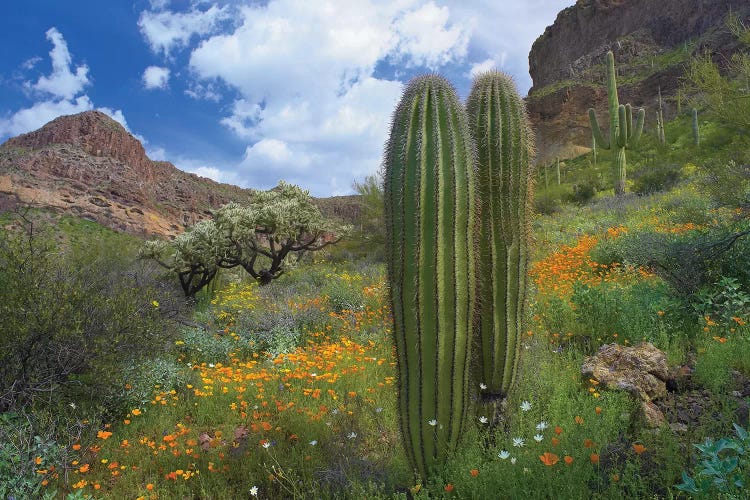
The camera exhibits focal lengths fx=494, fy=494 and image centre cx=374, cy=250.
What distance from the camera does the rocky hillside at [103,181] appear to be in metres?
52.7

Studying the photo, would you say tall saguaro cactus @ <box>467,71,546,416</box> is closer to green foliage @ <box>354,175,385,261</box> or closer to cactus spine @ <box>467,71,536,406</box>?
cactus spine @ <box>467,71,536,406</box>

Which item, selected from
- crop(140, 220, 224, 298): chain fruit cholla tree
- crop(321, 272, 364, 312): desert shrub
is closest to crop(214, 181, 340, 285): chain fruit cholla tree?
crop(140, 220, 224, 298): chain fruit cholla tree

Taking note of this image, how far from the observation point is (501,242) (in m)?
3.43

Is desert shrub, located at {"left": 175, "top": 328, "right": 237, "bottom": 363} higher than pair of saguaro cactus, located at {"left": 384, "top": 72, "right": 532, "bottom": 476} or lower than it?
lower

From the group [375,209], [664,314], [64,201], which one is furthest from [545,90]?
[664,314]

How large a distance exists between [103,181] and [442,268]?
223 ft

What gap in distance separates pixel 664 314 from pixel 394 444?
366 cm

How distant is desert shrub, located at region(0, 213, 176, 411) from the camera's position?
14.3ft

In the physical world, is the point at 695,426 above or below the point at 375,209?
below

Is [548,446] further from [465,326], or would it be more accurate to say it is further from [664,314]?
[664,314]

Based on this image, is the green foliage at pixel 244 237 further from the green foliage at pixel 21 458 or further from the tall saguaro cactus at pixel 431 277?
the tall saguaro cactus at pixel 431 277

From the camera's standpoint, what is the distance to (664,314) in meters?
5.58

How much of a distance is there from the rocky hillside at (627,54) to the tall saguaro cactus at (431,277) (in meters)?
48.2

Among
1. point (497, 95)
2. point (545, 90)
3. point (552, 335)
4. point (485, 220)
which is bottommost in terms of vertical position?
point (552, 335)
